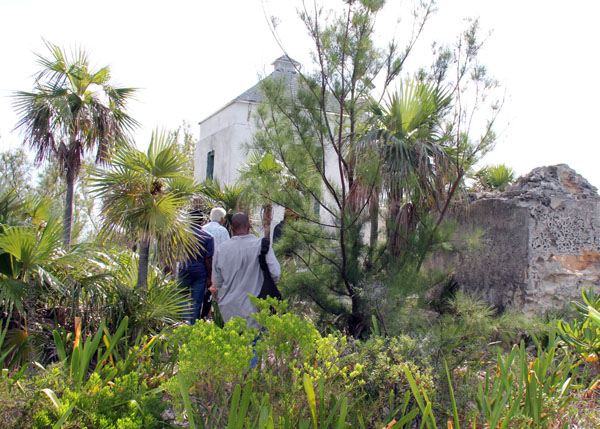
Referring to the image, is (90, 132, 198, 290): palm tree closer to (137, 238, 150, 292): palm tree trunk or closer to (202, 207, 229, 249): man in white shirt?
(137, 238, 150, 292): palm tree trunk

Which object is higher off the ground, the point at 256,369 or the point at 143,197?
the point at 143,197

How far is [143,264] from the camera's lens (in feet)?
15.7

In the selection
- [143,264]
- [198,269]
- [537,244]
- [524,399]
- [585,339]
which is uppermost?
[537,244]

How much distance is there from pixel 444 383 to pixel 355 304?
164 cm

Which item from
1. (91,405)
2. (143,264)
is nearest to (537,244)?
(143,264)

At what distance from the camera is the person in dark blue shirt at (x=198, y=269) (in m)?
5.62

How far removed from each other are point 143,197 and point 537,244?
4.32m

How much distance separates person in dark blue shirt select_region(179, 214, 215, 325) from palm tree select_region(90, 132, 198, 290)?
610 mm

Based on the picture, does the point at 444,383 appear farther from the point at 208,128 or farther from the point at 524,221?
the point at 208,128

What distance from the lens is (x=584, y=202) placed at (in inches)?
245

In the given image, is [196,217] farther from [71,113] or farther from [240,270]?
[71,113]

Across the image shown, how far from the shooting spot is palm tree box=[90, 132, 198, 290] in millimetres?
4785

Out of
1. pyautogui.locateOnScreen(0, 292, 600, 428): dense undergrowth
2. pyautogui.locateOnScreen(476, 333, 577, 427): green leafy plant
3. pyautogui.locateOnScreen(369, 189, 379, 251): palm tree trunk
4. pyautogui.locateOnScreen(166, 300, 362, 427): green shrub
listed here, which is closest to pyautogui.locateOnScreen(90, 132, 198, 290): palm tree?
pyautogui.locateOnScreen(0, 292, 600, 428): dense undergrowth

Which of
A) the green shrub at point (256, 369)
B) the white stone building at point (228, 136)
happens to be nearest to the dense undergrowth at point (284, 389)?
the green shrub at point (256, 369)
